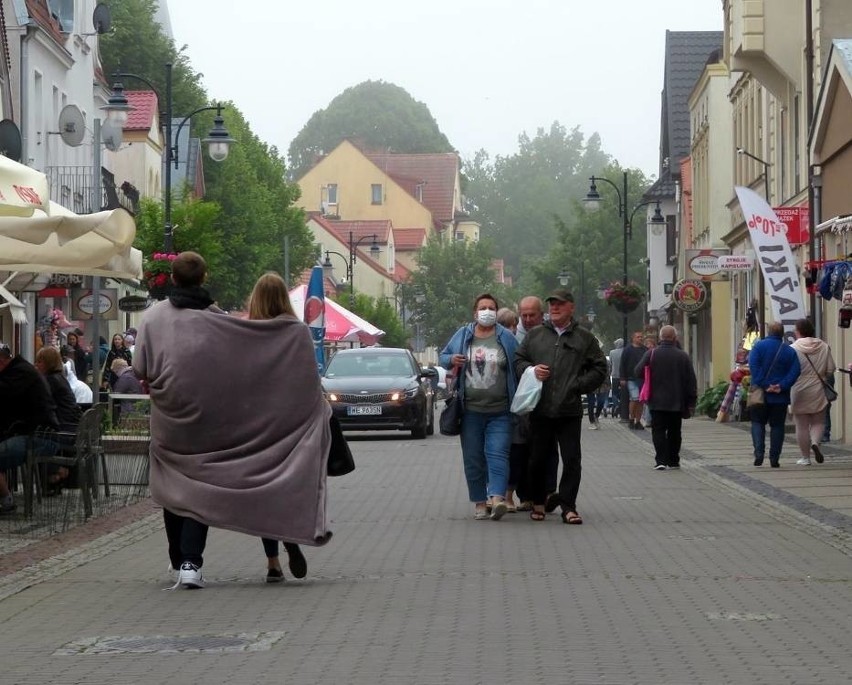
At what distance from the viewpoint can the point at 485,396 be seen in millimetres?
15492

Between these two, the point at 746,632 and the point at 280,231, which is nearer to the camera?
the point at 746,632

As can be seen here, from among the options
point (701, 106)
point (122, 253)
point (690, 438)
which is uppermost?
point (701, 106)

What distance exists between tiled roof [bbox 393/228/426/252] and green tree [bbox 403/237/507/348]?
773 inches

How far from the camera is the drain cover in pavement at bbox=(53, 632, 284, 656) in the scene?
28.0 feet

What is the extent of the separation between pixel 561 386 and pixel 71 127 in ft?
66.6

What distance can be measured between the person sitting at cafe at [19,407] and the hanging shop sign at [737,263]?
71.0 feet

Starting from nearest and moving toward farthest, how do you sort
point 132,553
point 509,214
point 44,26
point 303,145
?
point 132,553 → point 44,26 → point 303,145 → point 509,214

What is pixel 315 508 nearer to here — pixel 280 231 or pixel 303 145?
pixel 280 231

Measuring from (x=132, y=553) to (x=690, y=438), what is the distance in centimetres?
1931

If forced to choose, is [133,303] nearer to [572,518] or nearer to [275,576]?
[572,518]

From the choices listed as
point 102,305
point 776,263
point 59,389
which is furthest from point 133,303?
point 59,389

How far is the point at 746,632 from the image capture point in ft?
29.6

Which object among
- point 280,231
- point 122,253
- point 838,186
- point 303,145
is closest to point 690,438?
point 838,186

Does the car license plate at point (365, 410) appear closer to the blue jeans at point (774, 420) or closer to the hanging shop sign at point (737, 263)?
the hanging shop sign at point (737, 263)
